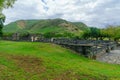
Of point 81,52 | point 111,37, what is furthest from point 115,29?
point 81,52

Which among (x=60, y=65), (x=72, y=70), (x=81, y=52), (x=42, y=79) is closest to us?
(x=42, y=79)

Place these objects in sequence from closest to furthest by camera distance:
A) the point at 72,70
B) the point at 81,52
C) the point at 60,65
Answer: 1. the point at 72,70
2. the point at 60,65
3. the point at 81,52

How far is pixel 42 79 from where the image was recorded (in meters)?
15.3

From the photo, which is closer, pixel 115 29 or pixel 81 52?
pixel 81 52

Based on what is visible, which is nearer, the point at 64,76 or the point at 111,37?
the point at 64,76

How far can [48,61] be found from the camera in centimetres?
2034

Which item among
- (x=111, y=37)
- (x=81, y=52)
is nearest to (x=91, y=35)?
(x=111, y=37)

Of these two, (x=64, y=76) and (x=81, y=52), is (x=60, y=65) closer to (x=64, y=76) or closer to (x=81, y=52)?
(x=64, y=76)

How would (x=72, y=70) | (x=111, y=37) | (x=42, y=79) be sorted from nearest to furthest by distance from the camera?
(x=42, y=79)
(x=72, y=70)
(x=111, y=37)

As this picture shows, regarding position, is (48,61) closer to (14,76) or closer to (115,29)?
(14,76)

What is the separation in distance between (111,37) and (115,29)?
624 centimetres

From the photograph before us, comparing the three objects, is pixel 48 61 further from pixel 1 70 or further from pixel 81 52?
pixel 81 52

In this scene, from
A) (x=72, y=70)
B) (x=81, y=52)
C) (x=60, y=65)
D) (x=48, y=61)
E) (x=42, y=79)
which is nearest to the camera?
(x=42, y=79)

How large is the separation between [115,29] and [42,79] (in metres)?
125
